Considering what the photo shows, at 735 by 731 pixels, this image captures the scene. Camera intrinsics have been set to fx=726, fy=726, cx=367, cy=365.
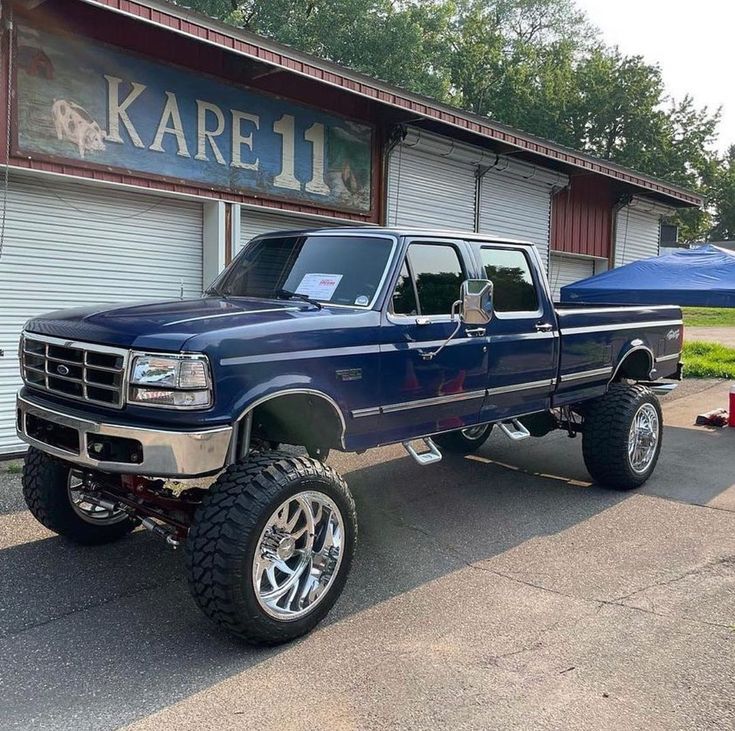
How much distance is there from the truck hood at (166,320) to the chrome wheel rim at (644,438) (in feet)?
11.3

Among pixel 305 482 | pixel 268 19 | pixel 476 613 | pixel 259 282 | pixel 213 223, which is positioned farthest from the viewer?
pixel 268 19

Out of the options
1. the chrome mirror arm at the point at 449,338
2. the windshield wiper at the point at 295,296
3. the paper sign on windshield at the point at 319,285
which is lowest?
the chrome mirror arm at the point at 449,338

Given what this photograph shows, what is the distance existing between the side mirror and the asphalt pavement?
1.59m

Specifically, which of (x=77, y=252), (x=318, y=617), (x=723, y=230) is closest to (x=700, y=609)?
(x=318, y=617)

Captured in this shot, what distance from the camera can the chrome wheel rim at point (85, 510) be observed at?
4.62 metres

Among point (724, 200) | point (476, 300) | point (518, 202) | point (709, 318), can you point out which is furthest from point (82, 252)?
point (724, 200)

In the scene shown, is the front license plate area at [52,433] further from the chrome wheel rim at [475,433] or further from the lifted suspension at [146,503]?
the chrome wheel rim at [475,433]

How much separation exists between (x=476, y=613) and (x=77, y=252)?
19.7 ft

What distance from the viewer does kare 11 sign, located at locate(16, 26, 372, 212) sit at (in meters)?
7.23

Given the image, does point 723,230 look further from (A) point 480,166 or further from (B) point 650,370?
(B) point 650,370

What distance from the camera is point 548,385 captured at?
578cm

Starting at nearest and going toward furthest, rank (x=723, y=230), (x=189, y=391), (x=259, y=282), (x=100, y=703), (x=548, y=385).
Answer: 1. (x=100, y=703)
2. (x=189, y=391)
3. (x=259, y=282)
4. (x=548, y=385)
5. (x=723, y=230)

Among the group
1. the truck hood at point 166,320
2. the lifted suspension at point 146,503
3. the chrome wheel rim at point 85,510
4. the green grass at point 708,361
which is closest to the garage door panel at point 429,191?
the green grass at point 708,361

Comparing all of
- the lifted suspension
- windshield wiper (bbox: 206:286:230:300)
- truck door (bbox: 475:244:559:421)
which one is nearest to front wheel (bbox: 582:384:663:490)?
truck door (bbox: 475:244:559:421)
